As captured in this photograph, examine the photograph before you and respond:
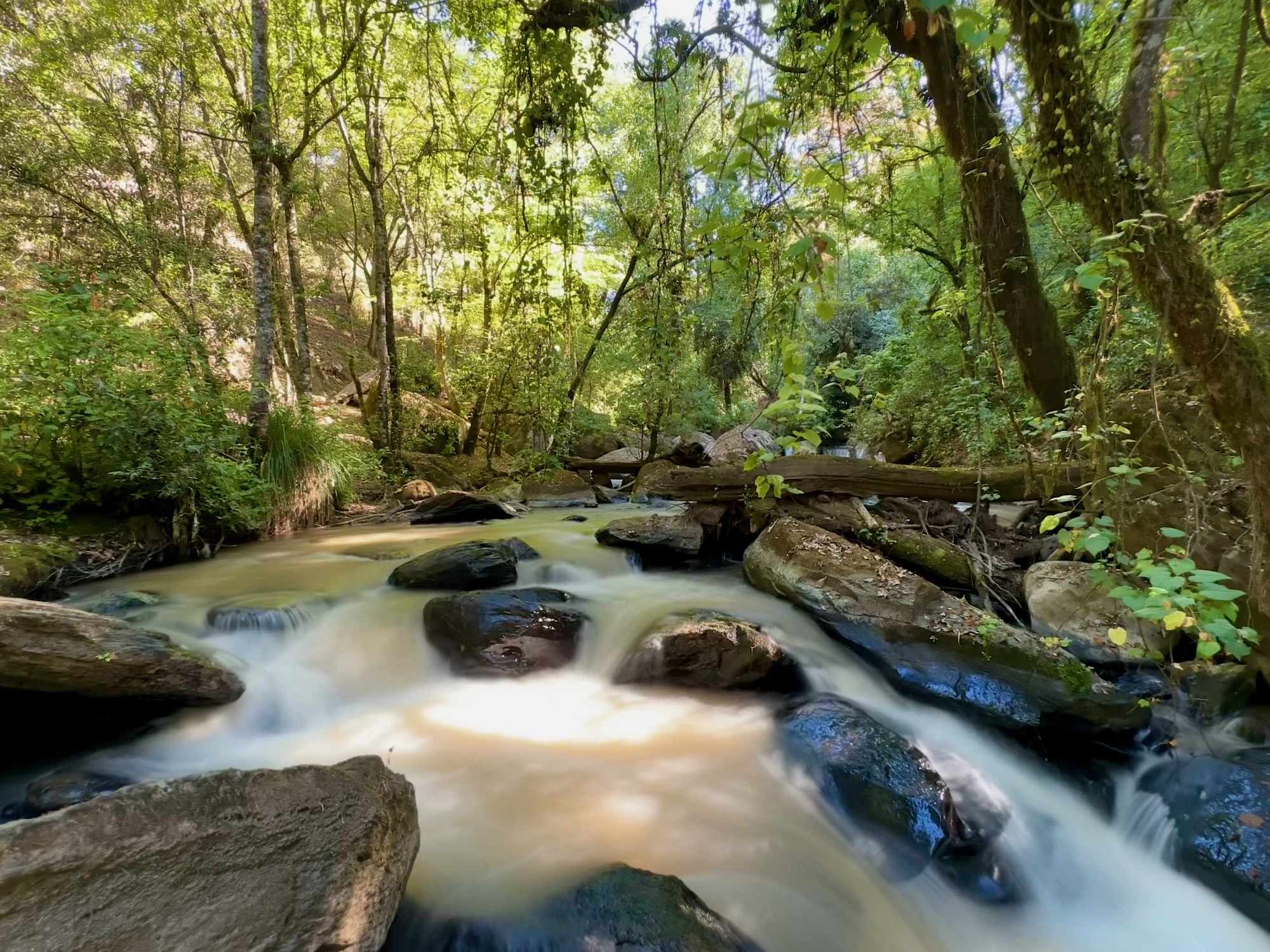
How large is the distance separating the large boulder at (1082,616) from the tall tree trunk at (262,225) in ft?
26.8

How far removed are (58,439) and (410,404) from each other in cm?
773

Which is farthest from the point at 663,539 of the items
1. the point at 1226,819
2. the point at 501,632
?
the point at 1226,819

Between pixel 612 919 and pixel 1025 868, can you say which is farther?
pixel 1025 868

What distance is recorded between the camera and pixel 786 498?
5641 mm

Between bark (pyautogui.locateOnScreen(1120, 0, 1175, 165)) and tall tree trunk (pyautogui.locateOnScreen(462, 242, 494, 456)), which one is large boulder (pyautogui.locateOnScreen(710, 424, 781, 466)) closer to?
tall tree trunk (pyautogui.locateOnScreen(462, 242, 494, 456))

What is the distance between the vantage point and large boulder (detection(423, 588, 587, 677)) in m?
3.96

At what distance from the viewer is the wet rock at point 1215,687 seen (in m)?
3.04

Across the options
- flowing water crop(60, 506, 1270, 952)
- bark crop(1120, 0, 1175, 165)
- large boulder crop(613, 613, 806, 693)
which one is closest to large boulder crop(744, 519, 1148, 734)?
flowing water crop(60, 506, 1270, 952)

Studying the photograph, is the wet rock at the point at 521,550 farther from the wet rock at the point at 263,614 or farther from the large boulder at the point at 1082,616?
the large boulder at the point at 1082,616

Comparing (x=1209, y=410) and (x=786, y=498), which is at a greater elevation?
(x=1209, y=410)

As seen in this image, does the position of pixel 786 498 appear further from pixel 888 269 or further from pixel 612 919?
pixel 888 269

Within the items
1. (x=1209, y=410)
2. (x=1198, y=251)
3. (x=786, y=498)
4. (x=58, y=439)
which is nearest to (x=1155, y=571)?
(x=1209, y=410)

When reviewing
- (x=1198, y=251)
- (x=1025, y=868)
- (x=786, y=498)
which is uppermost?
(x=1198, y=251)

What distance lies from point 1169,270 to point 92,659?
5.27 m
